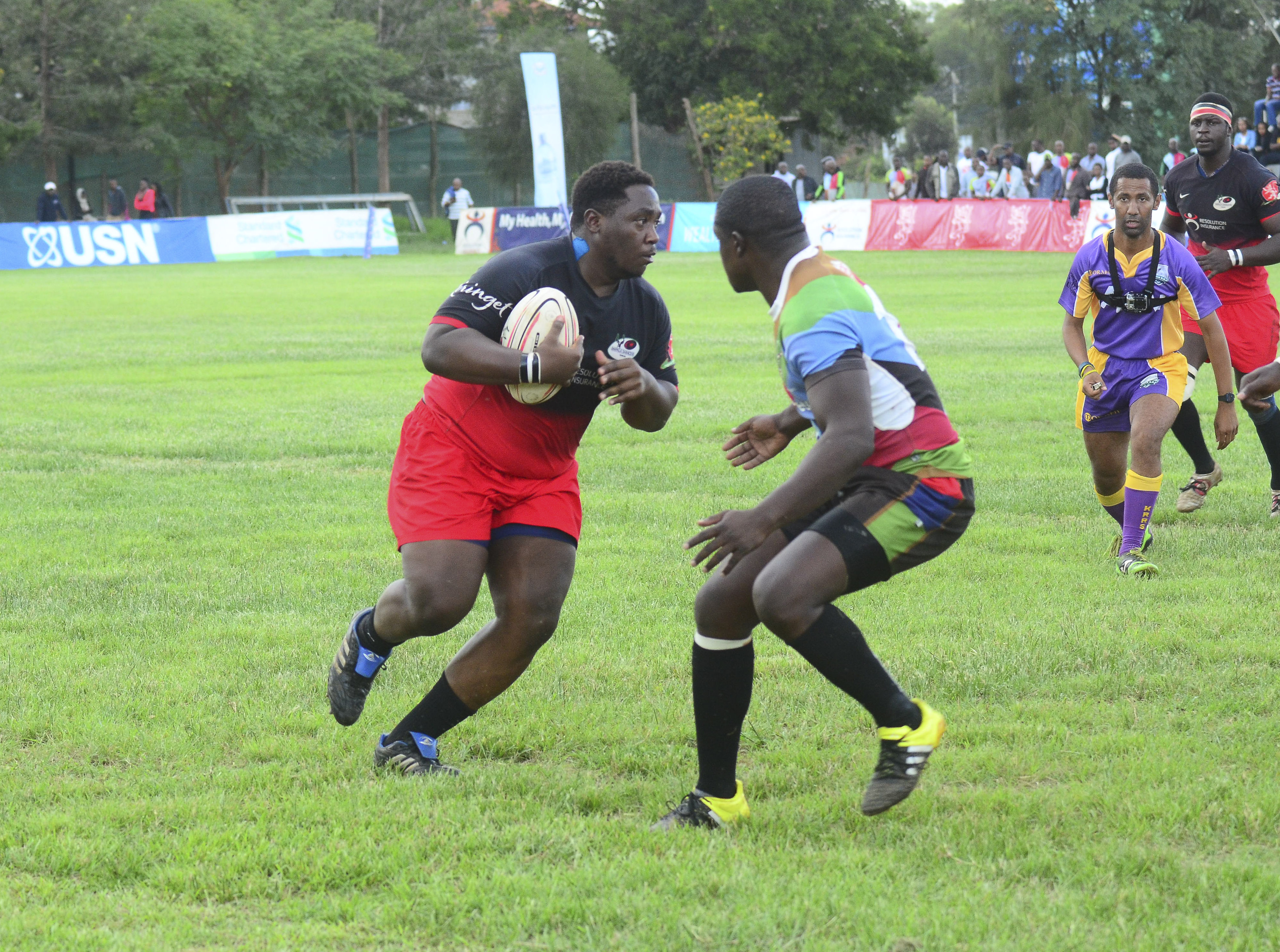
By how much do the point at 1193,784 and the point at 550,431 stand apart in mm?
2266

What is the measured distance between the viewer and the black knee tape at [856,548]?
3.82m

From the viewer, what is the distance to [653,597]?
6648 mm

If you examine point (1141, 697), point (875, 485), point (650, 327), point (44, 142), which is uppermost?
point (44, 142)

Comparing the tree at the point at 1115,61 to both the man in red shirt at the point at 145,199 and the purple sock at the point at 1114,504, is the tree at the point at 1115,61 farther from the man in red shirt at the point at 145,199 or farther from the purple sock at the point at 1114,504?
the purple sock at the point at 1114,504

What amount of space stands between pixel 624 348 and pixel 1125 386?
365cm

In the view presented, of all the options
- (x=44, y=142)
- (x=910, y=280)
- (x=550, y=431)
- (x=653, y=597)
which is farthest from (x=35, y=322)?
(x=44, y=142)

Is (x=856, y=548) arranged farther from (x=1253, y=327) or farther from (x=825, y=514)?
(x=1253, y=327)

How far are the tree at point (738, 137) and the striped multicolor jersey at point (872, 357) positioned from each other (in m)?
48.9

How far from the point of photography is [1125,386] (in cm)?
721

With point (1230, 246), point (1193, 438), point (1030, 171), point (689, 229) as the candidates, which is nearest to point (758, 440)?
point (1193, 438)

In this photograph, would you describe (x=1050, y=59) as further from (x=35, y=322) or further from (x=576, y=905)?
(x=576, y=905)

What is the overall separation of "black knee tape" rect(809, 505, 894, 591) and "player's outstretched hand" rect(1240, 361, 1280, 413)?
3.05m

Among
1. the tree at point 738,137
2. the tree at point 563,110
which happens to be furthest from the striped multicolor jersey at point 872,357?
the tree at point 563,110

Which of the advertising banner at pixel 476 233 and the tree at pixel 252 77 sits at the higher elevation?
the tree at pixel 252 77
